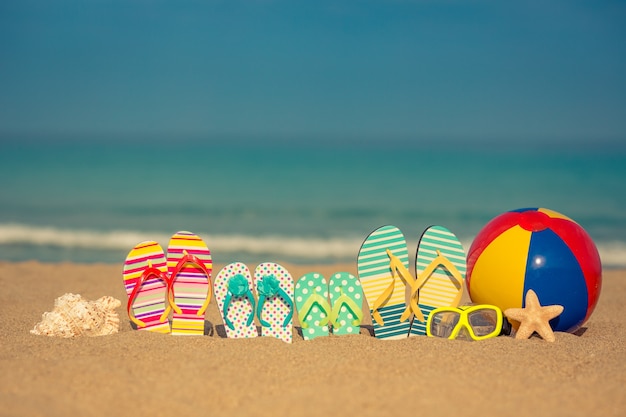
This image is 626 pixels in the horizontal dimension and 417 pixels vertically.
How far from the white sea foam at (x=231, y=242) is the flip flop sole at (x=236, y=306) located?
6.32m

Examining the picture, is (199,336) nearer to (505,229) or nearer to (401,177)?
(505,229)

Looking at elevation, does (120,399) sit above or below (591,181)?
below

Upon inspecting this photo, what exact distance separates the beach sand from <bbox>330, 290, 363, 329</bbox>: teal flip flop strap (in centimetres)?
17

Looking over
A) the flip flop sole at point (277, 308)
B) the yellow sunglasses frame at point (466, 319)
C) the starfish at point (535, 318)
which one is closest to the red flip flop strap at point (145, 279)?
the flip flop sole at point (277, 308)

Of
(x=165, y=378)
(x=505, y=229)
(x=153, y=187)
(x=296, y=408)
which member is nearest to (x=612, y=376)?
(x=505, y=229)

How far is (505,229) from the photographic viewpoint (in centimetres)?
496

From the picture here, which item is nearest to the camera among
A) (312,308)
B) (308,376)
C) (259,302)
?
(308,376)

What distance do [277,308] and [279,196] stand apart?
13802 mm

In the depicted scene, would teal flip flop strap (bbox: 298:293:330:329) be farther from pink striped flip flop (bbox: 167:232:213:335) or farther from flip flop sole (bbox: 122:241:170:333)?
flip flop sole (bbox: 122:241:170:333)

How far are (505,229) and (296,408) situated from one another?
226 cm

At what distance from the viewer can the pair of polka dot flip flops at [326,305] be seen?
4.79m

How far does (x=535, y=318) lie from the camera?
15.2ft

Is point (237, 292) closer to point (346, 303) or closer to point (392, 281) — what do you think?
point (346, 303)

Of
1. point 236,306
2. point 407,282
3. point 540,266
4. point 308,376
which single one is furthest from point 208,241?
point 308,376
